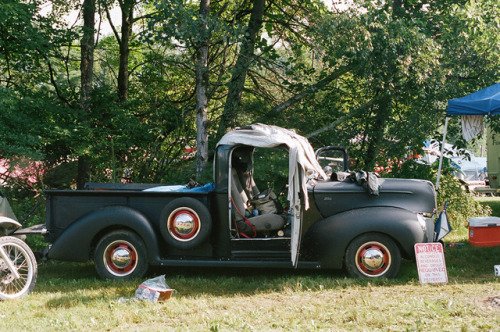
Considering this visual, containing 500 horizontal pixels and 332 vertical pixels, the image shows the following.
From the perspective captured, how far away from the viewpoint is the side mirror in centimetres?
720

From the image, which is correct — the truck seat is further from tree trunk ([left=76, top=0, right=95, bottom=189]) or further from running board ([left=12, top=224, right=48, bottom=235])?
tree trunk ([left=76, top=0, right=95, bottom=189])

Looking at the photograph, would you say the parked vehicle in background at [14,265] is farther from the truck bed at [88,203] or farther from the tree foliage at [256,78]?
the tree foliage at [256,78]

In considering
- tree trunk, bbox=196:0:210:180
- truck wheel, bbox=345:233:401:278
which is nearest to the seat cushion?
truck wheel, bbox=345:233:401:278

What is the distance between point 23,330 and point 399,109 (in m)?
8.71

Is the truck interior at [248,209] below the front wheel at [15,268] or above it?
above

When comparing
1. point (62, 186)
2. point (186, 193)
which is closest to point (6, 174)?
point (62, 186)

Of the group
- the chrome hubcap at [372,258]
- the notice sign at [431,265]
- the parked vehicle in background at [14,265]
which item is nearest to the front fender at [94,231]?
the parked vehicle in background at [14,265]

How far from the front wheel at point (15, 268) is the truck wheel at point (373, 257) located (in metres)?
3.75

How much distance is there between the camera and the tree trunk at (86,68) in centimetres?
1123

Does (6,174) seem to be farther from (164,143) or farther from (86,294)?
(86,294)

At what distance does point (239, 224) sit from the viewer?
6285mm

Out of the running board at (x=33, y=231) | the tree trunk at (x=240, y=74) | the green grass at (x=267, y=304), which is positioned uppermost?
the tree trunk at (x=240, y=74)

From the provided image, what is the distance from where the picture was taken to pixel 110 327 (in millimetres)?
4566

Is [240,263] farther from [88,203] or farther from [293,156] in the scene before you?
[88,203]
